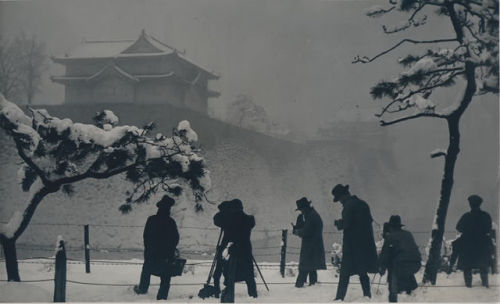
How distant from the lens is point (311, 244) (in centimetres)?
685

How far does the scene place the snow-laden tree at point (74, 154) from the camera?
20.7ft

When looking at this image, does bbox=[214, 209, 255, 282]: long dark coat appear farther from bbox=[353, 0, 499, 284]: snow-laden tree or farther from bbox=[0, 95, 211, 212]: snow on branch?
bbox=[353, 0, 499, 284]: snow-laden tree

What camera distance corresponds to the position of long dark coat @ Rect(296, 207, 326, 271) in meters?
6.80

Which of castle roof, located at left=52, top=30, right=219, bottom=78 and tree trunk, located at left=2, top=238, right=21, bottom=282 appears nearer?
tree trunk, located at left=2, top=238, right=21, bottom=282

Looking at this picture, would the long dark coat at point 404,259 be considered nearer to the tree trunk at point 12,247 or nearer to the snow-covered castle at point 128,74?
the tree trunk at point 12,247

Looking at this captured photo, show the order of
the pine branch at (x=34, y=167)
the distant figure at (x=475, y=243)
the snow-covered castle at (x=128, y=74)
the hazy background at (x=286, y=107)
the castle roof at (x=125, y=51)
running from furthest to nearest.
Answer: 1. the snow-covered castle at (x=128, y=74)
2. the castle roof at (x=125, y=51)
3. the hazy background at (x=286, y=107)
4. the pine branch at (x=34, y=167)
5. the distant figure at (x=475, y=243)

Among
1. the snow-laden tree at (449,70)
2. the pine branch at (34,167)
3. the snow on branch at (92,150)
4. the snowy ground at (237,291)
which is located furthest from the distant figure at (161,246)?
the snow-laden tree at (449,70)

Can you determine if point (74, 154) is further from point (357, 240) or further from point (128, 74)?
point (128, 74)

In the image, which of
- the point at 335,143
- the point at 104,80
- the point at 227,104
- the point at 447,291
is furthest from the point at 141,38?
the point at 447,291

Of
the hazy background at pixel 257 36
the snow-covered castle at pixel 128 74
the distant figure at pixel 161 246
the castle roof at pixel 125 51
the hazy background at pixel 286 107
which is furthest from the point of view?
the snow-covered castle at pixel 128 74

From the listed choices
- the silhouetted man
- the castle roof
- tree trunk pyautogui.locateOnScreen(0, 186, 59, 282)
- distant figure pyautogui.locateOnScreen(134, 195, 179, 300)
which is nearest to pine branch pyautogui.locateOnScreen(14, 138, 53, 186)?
tree trunk pyautogui.locateOnScreen(0, 186, 59, 282)

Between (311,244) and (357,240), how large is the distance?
105 cm

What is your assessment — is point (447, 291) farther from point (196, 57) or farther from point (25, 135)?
point (196, 57)

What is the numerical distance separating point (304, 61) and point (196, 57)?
4.11 m
